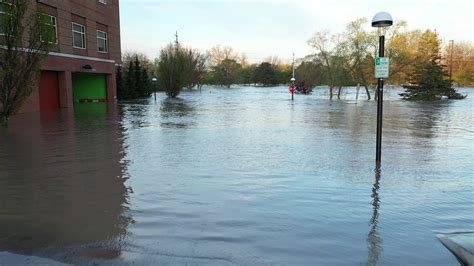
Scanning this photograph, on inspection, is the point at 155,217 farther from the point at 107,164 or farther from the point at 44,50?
the point at 44,50

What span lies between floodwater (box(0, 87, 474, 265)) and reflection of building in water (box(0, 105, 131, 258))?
2 centimetres

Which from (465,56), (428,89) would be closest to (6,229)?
(428,89)

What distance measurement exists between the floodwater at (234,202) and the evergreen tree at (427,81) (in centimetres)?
3661

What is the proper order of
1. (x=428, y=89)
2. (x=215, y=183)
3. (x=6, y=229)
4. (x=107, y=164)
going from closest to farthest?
(x=6, y=229), (x=215, y=183), (x=107, y=164), (x=428, y=89)

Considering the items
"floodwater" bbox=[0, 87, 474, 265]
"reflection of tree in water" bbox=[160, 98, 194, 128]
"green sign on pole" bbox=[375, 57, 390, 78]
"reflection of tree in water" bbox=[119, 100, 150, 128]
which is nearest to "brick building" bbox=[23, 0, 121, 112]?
"reflection of tree in water" bbox=[119, 100, 150, 128]

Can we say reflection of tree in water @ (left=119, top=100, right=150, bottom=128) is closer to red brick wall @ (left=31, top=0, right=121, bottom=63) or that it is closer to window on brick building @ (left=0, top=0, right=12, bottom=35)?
window on brick building @ (left=0, top=0, right=12, bottom=35)

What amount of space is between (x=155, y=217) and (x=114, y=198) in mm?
1167

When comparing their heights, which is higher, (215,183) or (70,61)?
(70,61)

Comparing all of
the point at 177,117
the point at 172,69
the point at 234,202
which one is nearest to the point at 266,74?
the point at 172,69

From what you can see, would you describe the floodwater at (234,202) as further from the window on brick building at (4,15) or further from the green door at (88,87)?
the green door at (88,87)

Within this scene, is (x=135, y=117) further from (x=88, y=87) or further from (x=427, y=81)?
(x=427, y=81)

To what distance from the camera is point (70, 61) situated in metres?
29.7

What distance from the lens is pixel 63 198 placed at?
6.17 metres

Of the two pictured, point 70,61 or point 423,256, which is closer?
point 423,256
